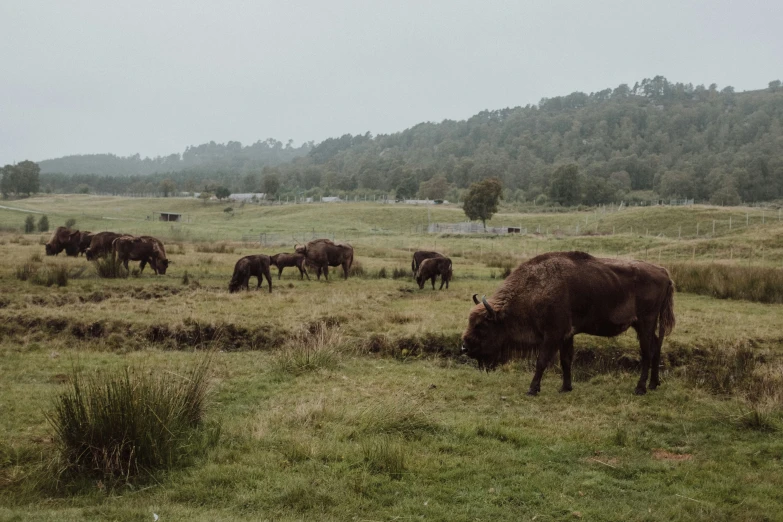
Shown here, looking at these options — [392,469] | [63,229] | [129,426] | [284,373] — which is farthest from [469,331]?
[63,229]

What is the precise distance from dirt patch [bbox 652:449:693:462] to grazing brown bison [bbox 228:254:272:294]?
1485 cm

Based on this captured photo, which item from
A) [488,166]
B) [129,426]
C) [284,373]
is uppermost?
[488,166]

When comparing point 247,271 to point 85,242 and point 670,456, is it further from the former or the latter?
point 670,456

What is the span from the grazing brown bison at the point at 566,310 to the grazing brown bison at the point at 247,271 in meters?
11.4

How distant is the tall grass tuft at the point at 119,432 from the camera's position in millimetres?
6371

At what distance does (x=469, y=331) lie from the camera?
34.9 feet

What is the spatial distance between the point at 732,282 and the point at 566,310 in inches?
563

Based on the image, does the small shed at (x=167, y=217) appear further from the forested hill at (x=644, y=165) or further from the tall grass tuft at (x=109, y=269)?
the tall grass tuft at (x=109, y=269)

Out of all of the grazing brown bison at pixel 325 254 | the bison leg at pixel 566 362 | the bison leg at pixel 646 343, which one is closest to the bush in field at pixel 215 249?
the grazing brown bison at pixel 325 254

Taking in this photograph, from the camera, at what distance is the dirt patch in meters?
7.25

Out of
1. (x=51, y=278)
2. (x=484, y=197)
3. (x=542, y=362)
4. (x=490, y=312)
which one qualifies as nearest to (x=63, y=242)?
(x=51, y=278)

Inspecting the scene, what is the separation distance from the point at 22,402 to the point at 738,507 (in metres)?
9.44

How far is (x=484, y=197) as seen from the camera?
72.8 m

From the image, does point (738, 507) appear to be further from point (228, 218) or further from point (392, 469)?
point (228, 218)
